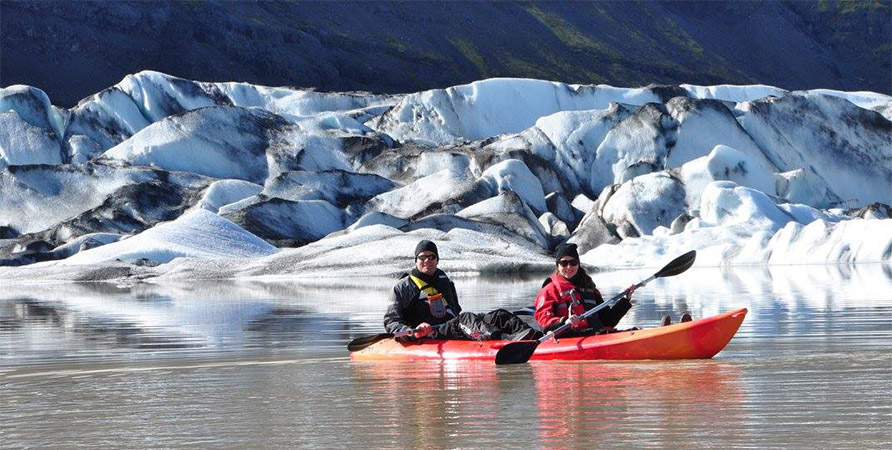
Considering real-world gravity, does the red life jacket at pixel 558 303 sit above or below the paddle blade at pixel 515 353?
above

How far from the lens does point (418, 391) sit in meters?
9.01

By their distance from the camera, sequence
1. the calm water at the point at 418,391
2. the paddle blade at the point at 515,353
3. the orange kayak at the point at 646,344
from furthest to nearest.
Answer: the paddle blade at the point at 515,353, the orange kayak at the point at 646,344, the calm water at the point at 418,391

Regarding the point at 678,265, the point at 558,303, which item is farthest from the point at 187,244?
the point at 558,303

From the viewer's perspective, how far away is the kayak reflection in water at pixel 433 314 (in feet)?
37.8

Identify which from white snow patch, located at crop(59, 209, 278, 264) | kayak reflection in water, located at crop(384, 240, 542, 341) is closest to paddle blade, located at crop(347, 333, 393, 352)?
kayak reflection in water, located at crop(384, 240, 542, 341)

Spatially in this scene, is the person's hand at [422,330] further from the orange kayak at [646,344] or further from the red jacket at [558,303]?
the red jacket at [558,303]

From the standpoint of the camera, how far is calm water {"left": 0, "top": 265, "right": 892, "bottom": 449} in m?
6.78

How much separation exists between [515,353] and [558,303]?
0.72 meters

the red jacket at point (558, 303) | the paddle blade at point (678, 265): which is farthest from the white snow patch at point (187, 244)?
the red jacket at point (558, 303)

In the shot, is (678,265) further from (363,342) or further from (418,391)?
(418,391)

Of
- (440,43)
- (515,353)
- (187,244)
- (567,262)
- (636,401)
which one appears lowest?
(636,401)

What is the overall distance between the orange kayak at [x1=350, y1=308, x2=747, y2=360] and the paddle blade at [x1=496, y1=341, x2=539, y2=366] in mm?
184

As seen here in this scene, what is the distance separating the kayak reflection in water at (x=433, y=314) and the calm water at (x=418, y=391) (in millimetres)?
598

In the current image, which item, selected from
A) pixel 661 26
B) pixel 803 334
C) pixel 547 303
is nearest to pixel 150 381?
pixel 547 303
